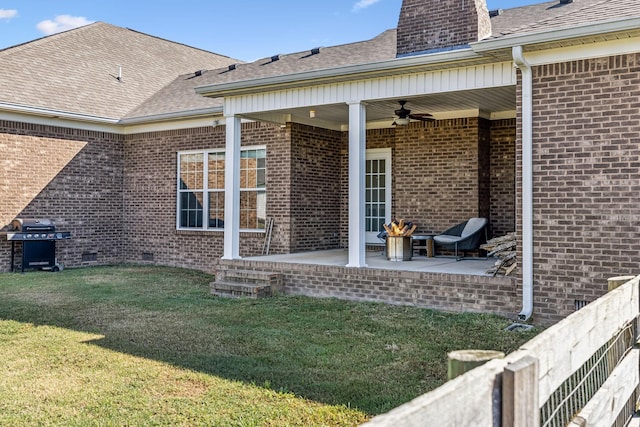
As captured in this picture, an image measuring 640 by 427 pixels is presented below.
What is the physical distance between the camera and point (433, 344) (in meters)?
5.62

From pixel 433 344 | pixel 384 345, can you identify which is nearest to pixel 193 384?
pixel 384 345

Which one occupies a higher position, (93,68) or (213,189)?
(93,68)

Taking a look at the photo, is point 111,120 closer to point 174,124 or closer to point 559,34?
point 174,124

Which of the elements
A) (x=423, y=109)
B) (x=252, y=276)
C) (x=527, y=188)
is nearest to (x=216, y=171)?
(x=252, y=276)

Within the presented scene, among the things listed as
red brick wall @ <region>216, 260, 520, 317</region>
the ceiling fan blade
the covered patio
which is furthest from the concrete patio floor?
the ceiling fan blade

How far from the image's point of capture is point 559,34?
6.08 metres

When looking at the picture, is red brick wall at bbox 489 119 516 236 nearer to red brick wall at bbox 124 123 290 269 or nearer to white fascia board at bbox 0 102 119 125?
red brick wall at bbox 124 123 290 269

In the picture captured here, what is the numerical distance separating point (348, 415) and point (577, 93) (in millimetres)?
4604

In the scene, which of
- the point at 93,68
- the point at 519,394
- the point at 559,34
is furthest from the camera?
the point at 93,68

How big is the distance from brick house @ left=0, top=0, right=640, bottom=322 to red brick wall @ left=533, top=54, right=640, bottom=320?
0.02 meters

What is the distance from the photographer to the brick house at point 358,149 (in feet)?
20.7

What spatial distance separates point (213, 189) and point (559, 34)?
813cm

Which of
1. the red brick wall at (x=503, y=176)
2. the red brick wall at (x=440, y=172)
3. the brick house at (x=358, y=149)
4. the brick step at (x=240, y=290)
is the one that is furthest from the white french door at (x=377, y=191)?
the brick step at (x=240, y=290)

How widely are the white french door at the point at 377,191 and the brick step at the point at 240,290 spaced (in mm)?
3625
